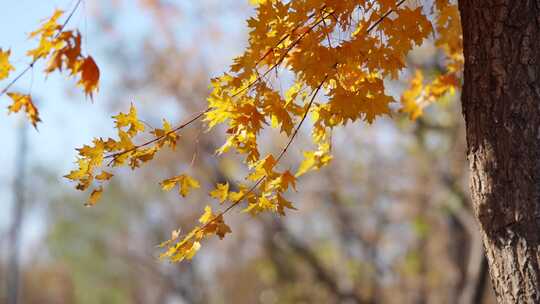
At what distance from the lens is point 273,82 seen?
297cm

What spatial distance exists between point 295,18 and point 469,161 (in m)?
0.84

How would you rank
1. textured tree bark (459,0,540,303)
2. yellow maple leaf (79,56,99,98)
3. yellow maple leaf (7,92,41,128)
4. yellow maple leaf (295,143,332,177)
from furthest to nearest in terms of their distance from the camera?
1. yellow maple leaf (295,143,332,177)
2. yellow maple leaf (7,92,41,128)
3. yellow maple leaf (79,56,99,98)
4. textured tree bark (459,0,540,303)

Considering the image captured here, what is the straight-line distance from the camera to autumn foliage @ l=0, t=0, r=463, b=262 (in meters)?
2.87

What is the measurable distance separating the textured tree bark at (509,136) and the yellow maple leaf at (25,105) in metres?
1.64

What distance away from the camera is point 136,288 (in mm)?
32156

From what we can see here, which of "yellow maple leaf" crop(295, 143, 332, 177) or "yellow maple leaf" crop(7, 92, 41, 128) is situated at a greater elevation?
"yellow maple leaf" crop(295, 143, 332, 177)

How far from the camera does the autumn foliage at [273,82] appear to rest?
9.41ft

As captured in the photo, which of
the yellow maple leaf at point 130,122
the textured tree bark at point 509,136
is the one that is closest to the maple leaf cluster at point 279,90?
the yellow maple leaf at point 130,122

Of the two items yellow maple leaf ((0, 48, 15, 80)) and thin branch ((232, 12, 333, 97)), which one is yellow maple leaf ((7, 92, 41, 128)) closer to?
yellow maple leaf ((0, 48, 15, 80))

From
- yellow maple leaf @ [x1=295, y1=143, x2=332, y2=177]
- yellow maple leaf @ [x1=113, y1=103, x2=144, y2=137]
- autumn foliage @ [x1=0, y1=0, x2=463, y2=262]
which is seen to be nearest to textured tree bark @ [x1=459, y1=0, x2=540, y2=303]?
autumn foliage @ [x1=0, y1=0, x2=463, y2=262]

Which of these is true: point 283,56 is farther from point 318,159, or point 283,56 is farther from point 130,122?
point 318,159

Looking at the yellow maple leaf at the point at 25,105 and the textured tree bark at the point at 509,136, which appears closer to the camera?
the textured tree bark at the point at 509,136

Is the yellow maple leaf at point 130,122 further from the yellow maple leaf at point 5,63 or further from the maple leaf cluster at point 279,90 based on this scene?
the yellow maple leaf at point 5,63

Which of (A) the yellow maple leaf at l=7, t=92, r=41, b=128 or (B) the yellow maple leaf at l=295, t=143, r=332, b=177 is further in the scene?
(B) the yellow maple leaf at l=295, t=143, r=332, b=177
